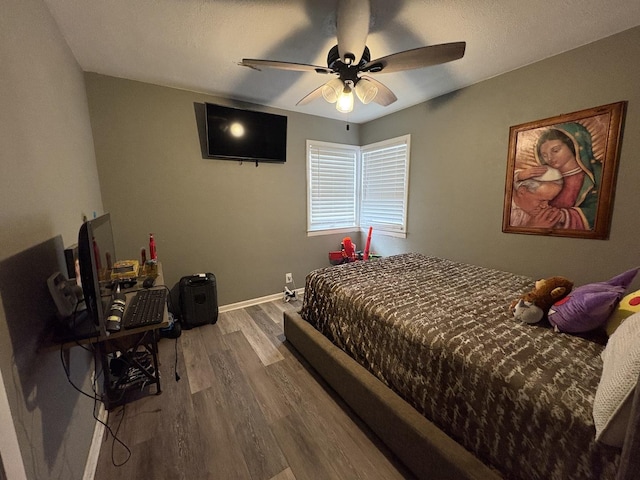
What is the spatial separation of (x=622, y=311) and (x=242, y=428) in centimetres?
208

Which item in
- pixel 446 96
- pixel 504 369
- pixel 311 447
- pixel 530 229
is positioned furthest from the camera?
pixel 446 96

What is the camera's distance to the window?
11.4 feet

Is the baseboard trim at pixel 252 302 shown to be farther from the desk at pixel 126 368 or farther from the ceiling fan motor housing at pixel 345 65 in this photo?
the ceiling fan motor housing at pixel 345 65

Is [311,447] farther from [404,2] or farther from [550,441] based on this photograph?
[404,2]

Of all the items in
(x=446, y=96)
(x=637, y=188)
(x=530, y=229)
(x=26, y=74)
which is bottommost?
(x=530, y=229)

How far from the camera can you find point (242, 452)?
4.57 ft

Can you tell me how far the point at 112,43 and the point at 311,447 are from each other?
299cm

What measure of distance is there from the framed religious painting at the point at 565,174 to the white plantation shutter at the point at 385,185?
122 cm

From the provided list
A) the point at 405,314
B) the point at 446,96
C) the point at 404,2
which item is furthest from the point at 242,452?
the point at 446,96

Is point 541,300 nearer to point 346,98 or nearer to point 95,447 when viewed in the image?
point 346,98

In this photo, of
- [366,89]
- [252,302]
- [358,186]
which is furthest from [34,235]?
[358,186]

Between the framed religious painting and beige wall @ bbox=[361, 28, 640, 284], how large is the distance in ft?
0.19

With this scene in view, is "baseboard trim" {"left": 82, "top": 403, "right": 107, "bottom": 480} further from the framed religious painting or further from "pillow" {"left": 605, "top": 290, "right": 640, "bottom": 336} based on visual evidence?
the framed religious painting

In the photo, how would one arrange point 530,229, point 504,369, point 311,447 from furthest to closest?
point 530,229 → point 311,447 → point 504,369
